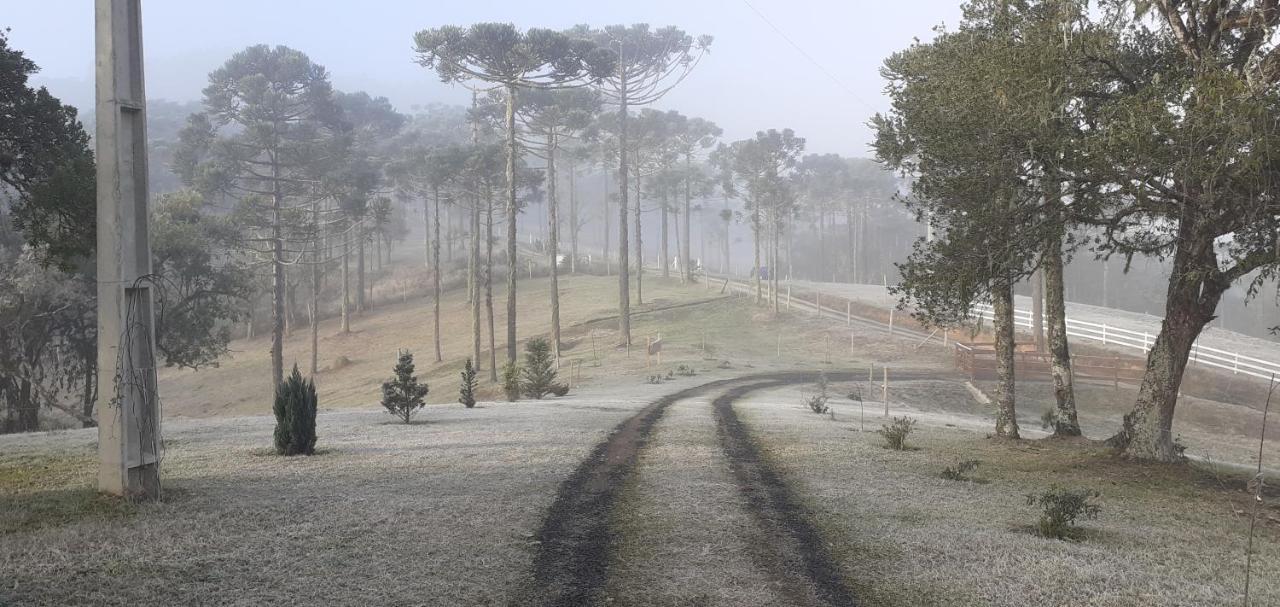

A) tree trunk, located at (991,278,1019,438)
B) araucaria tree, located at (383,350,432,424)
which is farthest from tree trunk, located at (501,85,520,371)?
tree trunk, located at (991,278,1019,438)

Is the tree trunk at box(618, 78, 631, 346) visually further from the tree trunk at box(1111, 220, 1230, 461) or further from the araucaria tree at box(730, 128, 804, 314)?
the tree trunk at box(1111, 220, 1230, 461)

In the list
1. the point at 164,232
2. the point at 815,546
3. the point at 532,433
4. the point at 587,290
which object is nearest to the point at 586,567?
the point at 815,546

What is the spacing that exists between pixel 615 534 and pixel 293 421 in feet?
22.9

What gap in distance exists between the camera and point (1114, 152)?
1099cm

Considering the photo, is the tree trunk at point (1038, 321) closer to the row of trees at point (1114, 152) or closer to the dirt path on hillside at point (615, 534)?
the row of trees at point (1114, 152)

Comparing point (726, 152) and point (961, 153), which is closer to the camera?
point (961, 153)

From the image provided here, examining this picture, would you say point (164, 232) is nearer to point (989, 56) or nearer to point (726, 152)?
point (989, 56)

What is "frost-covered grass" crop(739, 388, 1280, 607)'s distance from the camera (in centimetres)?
750

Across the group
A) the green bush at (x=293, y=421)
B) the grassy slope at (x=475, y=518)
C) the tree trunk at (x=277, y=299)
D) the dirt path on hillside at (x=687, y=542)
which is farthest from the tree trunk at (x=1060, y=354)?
the tree trunk at (x=277, y=299)

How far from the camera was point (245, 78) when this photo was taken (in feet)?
161

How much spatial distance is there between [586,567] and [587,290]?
189ft

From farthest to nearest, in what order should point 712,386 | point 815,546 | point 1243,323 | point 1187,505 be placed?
point 1243,323 → point 712,386 → point 1187,505 → point 815,546

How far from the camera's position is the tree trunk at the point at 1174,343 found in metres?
12.5

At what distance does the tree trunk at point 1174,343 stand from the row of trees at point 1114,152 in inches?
1.0
